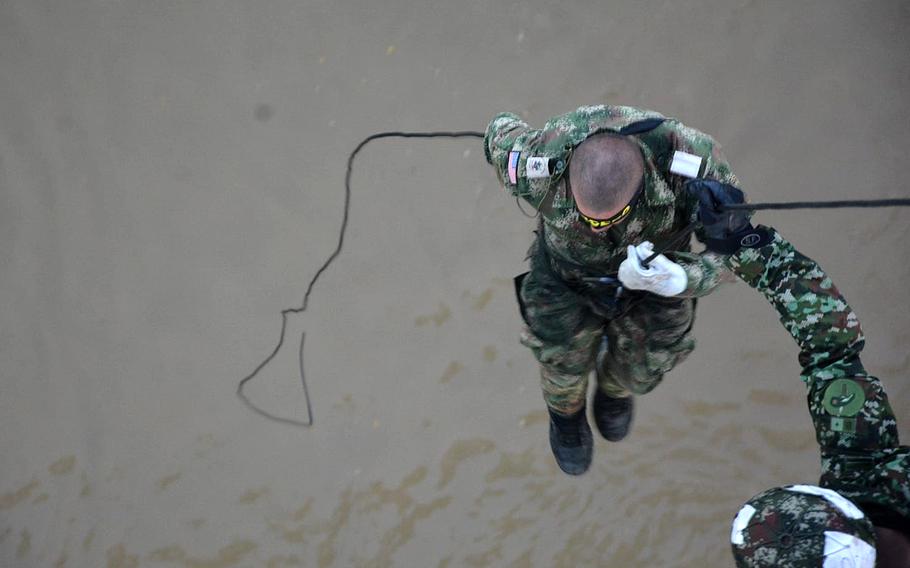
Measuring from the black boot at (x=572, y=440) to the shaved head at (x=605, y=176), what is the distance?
0.72 m

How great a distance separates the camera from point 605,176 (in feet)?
4.91

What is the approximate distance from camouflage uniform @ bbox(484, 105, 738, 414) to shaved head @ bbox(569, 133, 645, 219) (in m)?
0.06

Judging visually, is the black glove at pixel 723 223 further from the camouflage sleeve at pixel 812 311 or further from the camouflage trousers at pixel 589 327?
the camouflage trousers at pixel 589 327

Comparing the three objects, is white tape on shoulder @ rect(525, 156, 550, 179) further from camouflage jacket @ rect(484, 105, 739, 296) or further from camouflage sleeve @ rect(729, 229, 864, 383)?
camouflage sleeve @ rect(729, 229, 864, 383)

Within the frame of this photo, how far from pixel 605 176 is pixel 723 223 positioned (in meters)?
0.20

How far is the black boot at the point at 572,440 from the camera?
213 centimetres

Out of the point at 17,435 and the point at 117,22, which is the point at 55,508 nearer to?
the point at 17,435

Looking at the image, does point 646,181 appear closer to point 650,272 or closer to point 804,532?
point 650,272

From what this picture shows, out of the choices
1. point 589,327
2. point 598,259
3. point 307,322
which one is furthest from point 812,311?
point 307,322

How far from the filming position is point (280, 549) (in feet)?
9.48

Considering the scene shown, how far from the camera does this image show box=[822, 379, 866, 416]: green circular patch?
1.32 m

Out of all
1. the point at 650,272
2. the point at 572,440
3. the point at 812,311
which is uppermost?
the point at 650,272

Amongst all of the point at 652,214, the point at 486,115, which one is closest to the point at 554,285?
the point at 652,214

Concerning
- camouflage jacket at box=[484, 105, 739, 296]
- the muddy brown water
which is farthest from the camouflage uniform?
the muddy brown water
